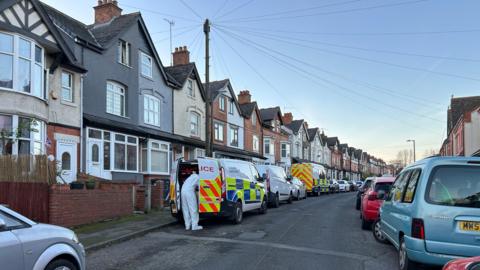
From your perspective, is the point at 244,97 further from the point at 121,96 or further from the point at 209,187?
the point at 209,187

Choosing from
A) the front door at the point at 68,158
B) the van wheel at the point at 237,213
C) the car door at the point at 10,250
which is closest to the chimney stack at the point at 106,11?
the front door at the point at 68,158

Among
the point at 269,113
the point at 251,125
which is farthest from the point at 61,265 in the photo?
the point at 269,113

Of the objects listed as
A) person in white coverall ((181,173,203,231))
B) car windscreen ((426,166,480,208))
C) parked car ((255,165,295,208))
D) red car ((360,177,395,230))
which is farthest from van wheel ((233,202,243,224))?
car windscreen ((426,166,480,208))

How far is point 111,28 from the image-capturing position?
22562 millimetres

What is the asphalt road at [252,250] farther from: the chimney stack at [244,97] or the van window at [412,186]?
the chimney stack at [244,97]

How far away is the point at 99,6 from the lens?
24578 mm

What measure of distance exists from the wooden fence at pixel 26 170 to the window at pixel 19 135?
159cm

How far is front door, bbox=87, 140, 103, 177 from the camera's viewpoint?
61.0 feet

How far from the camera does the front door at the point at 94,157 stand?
18.6 metres

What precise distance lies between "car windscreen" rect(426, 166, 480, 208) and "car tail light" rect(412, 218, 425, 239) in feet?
1.14

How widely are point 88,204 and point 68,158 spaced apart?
503cm

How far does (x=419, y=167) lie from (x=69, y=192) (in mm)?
9410

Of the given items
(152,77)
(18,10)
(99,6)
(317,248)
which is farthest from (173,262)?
(99,6)

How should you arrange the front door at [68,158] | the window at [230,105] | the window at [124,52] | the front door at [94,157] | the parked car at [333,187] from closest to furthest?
1. the front door at [68,158]
2. the front door at [94,157]
3. the window at [124,52]
4. the window at [230,105]
5. the parked car at [333,187]
